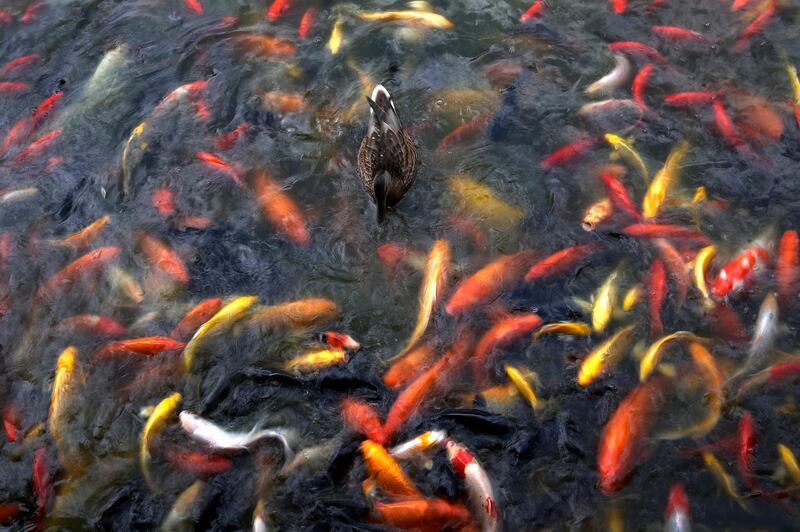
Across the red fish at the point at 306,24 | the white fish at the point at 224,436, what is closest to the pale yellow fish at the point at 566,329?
the white fish at the point at 224,436

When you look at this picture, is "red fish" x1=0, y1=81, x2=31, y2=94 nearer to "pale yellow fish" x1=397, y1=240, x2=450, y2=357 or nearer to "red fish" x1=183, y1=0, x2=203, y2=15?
"red fish" x1=183, y1=0, x2=203, y2=15

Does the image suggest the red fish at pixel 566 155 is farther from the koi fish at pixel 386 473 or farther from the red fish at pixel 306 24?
the red fish at pixel 306 24

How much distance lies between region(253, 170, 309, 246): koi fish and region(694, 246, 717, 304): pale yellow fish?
3.13 metres

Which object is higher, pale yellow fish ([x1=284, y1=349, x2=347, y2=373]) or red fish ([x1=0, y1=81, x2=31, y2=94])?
red fish ([x1=0, y1=81, x2=31, y2=94])

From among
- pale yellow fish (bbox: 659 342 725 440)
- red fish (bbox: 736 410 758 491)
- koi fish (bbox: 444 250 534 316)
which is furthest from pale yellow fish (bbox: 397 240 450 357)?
red fish (bbox: 736 410 758 491)

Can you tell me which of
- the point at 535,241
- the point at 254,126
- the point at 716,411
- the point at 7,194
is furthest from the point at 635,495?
the point at 7,194

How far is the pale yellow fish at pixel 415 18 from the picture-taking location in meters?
7.02

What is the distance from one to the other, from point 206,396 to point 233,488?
724 millimetres

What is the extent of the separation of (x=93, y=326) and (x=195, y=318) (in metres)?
0.82

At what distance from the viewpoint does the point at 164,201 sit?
564 centimetres

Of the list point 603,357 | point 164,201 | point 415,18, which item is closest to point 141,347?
point 164,201

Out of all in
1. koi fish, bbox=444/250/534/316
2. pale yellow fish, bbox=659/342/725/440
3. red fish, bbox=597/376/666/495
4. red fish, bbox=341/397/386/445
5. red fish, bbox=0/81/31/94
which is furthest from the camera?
red fish, bbox=0/81/31/94

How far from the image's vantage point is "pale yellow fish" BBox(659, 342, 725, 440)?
160 inches

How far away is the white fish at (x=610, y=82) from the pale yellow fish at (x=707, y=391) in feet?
9.27
